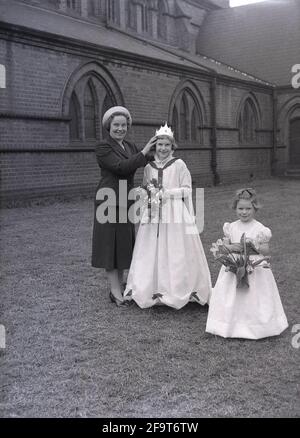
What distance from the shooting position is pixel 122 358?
381cm

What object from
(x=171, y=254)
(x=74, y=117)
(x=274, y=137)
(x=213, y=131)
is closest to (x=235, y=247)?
(x=171, y=254)

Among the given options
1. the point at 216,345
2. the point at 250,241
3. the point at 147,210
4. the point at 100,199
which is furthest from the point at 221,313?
the point at 100,199

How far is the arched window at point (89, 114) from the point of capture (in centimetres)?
1560

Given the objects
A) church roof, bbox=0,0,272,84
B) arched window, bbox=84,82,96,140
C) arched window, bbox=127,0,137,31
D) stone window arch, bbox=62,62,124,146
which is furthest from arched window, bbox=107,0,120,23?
arched window, bbox=84,82,96,140

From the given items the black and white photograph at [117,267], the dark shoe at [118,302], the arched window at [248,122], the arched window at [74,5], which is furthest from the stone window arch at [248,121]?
the dark shoe at [118,302]

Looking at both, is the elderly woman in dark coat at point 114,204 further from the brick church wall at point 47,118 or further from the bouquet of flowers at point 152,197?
the brick church wall at point 47,118

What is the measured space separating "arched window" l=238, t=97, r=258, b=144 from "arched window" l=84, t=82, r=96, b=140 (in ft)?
32.3

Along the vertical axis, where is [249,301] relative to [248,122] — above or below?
below

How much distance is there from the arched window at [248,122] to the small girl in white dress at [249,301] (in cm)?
2009

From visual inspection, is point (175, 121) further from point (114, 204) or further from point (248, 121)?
point (114, 204)

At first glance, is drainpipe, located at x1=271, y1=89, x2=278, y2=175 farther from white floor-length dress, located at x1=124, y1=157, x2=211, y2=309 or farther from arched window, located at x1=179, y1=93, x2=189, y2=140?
white floor-length dress, located at x1=124, y1=157, x2=211, y2=309

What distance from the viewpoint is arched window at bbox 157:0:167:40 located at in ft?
87.0

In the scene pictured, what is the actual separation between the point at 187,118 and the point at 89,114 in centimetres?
567

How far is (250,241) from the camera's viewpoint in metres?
4.25
